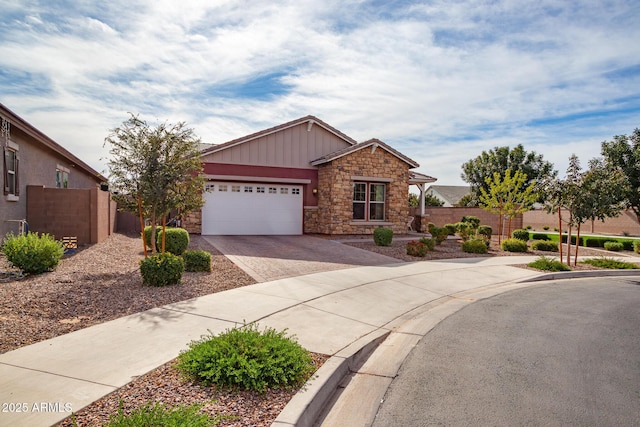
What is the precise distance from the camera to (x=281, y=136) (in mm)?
21203

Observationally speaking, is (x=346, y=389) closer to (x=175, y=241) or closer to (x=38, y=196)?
(x=175, y=241)

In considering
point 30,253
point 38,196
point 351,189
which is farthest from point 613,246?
point 38,196

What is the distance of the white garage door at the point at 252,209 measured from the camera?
1978 cm

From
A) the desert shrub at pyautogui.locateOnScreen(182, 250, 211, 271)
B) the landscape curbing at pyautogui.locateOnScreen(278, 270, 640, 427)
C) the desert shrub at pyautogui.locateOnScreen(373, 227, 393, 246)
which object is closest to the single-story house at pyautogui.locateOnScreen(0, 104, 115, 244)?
the desert shrub at pyautogui.locateOnScreen(182, 250, 211, 271)

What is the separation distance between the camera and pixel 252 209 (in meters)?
20.5

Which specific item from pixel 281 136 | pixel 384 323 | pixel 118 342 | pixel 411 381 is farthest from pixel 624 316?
pixel 281 136

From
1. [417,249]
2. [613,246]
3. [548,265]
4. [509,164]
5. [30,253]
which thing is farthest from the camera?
[509,164]

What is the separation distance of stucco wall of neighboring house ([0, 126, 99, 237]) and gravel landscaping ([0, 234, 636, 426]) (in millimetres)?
1881

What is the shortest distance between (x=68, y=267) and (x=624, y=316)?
11.5 m

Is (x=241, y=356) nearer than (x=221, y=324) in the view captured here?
Yes

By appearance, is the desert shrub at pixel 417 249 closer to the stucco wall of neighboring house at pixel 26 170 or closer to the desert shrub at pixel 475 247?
the desert shrub at pixel 475 247

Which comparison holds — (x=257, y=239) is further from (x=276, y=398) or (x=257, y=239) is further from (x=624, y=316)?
(x=276, y=398)

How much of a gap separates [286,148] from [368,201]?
478 centimetres

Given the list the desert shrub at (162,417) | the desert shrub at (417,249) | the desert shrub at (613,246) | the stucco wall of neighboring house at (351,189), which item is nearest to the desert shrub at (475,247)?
the desert shrub at (417,249)
